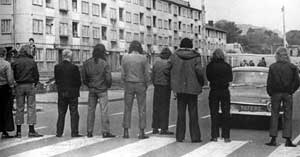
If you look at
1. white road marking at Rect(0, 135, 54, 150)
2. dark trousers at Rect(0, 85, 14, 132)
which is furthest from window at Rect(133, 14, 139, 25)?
white road marking at Rect(0, 135, 54, 150)

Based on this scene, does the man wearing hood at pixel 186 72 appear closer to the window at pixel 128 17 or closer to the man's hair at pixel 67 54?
the window at pixel 128 17

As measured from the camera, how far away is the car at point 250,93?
8.80 m

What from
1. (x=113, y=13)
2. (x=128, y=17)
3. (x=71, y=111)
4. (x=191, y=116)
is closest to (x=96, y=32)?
(x=113, y=13)

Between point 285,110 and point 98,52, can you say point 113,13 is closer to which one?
point 98,52

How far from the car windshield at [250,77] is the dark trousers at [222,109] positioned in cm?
235

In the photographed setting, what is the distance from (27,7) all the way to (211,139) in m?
2.70

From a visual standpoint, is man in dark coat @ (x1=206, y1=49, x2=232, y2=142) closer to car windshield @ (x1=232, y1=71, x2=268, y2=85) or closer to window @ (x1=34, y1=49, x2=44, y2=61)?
window @ (x1=34, y1=49, x2=44, y2=61)

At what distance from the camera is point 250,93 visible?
906cm

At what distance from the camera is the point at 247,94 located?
356 inches

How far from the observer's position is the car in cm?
880

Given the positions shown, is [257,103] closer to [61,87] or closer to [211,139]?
[211,139]

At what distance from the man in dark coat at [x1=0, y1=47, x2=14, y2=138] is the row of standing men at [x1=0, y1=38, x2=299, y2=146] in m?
0.01

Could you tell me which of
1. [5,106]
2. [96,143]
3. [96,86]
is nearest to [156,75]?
[96,86]

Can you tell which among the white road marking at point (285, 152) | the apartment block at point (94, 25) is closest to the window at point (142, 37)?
the apartment block at point (94, 25)
